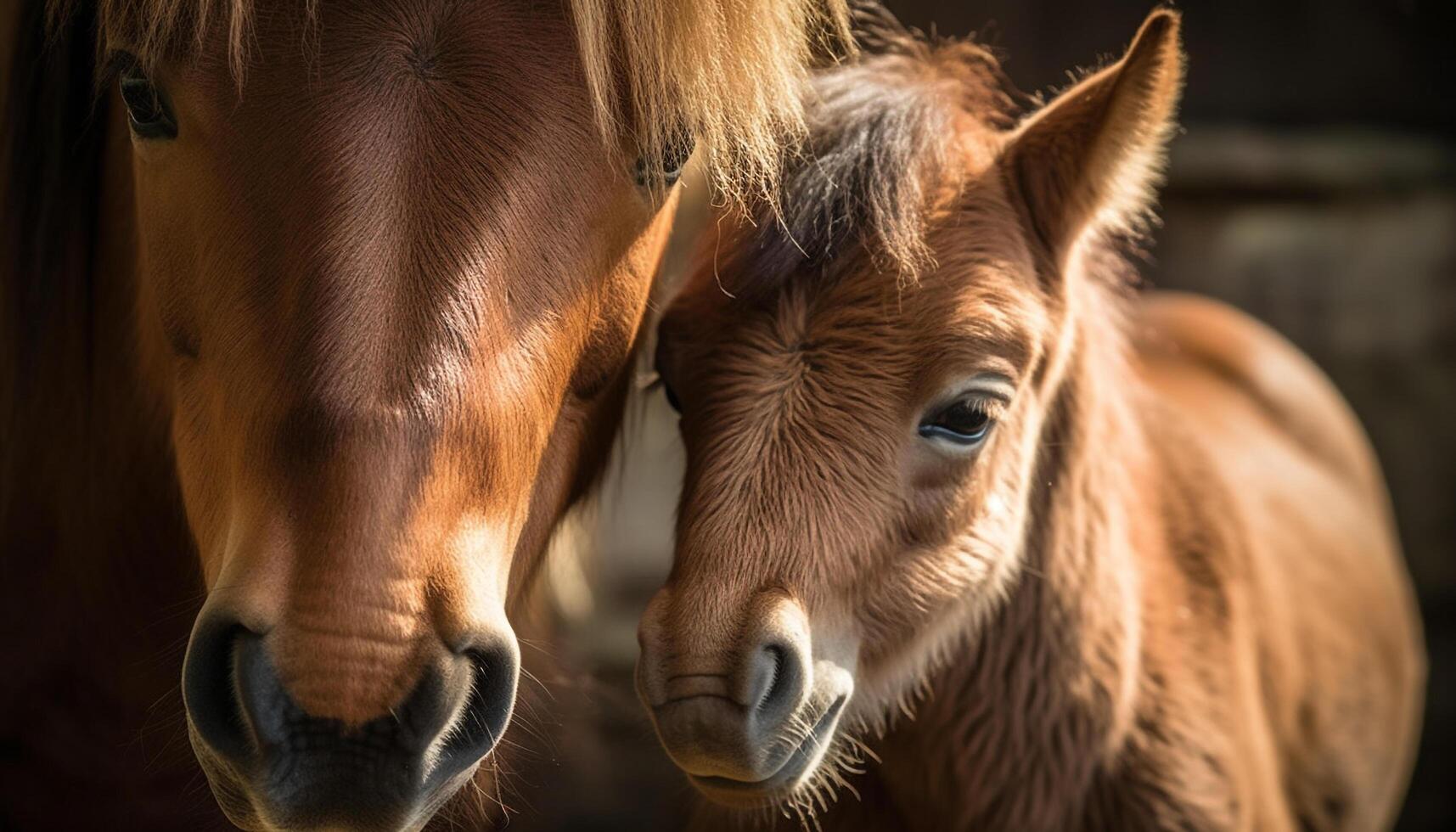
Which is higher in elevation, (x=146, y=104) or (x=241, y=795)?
(x=146, y=104)

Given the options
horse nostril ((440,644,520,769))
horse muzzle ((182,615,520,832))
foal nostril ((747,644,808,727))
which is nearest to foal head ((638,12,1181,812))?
foal nostril ((747,644,808,727))

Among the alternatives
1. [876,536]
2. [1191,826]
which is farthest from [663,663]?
[1191,826]

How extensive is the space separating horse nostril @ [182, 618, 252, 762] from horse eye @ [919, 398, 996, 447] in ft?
3.40

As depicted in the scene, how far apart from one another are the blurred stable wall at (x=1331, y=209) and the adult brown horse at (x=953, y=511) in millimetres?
2685

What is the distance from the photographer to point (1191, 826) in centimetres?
215

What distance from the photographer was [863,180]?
1894 mm

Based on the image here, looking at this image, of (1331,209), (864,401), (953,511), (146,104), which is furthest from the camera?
(1331,209)

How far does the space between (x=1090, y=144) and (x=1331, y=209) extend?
357 centimetres

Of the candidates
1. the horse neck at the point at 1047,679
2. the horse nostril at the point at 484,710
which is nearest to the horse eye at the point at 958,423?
the horse neck at the point at 1047,679

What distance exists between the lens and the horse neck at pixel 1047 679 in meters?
2.14

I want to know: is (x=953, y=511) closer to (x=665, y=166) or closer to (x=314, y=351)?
(x=665, y=166)

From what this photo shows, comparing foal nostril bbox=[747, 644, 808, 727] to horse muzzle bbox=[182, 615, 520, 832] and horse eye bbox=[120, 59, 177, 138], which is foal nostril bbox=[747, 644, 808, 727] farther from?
horse eye bbox=[120, 59, 177, 138]

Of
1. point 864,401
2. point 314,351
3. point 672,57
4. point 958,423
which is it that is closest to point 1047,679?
point 958,423

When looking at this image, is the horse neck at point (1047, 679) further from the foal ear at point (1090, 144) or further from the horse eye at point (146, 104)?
the horse eye at point (146, 104)
